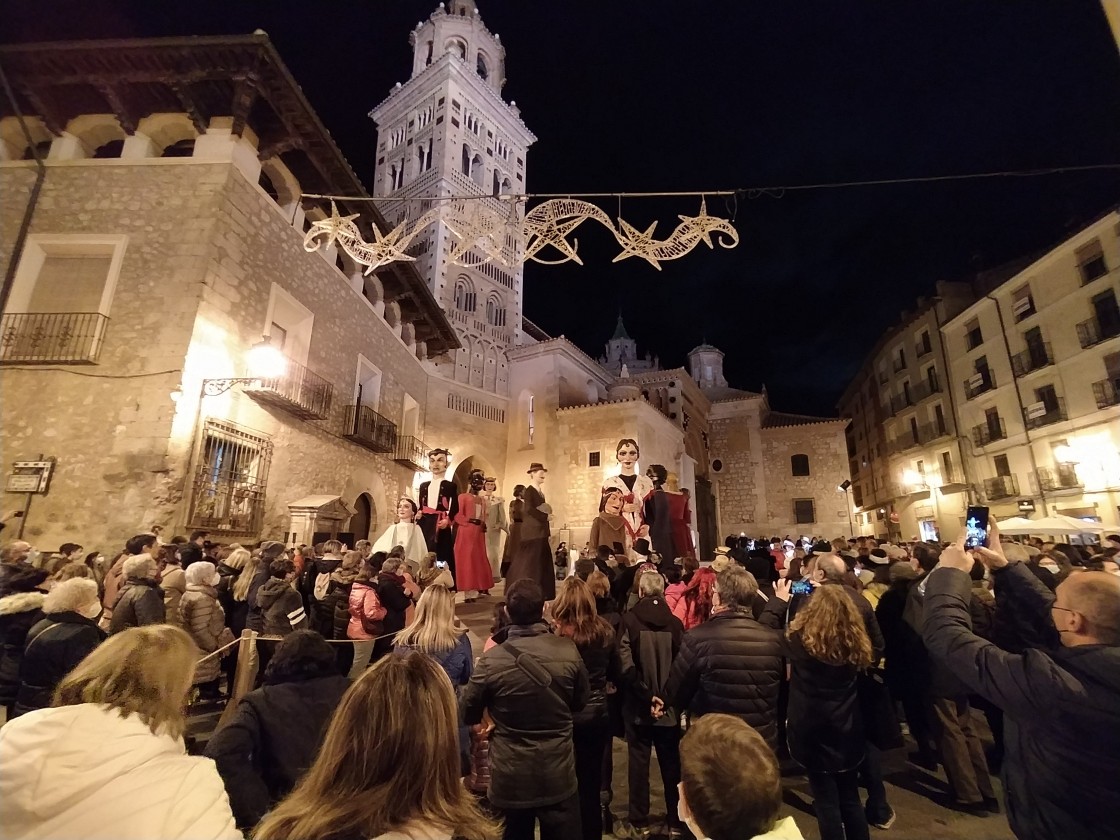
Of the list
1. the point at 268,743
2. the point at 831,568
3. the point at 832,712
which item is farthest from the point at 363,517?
the point at 832,712

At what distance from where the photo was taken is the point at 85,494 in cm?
745

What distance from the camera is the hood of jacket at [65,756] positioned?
134 centimetres

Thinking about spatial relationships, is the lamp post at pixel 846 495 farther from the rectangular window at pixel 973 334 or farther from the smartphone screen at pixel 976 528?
the smartphone screen at pixel 976 528

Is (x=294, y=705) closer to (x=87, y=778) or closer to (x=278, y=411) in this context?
(x=87, y=778)

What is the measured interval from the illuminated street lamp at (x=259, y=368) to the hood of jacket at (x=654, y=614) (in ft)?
24.1

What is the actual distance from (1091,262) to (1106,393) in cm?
463

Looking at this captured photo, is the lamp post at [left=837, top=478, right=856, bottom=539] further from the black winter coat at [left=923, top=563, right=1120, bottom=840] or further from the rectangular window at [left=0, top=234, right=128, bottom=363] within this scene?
the rectangular window at [left=0, top=234, right=128, bottom=363]

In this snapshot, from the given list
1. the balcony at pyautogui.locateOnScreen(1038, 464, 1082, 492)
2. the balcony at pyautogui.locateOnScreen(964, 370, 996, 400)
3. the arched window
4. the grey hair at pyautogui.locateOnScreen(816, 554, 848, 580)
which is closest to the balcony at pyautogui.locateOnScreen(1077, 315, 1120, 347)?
the balcony at pyautogui.locateOnScreen(1038, 464, 1082, 492)

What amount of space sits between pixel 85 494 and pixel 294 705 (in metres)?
7.67

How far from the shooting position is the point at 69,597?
3176mm

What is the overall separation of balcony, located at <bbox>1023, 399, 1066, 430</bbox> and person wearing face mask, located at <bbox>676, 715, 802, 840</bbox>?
22187 millimetres

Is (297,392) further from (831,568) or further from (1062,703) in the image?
(1062,703)

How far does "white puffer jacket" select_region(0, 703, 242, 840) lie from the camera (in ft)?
4.37

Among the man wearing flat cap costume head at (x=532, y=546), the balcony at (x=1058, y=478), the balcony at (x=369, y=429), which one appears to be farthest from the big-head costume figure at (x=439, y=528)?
the balcony at (x=1058, y=478)
